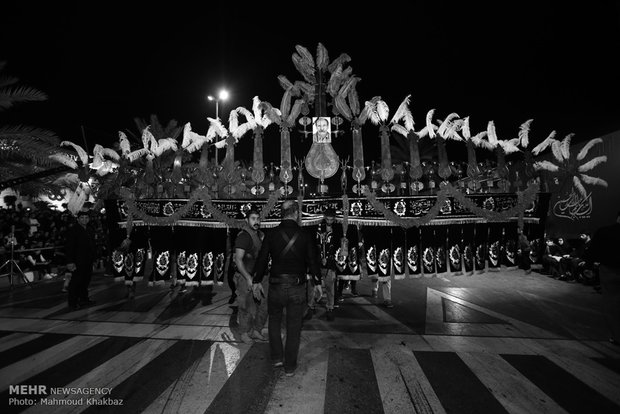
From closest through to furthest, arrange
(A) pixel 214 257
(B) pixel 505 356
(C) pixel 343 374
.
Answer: (C) pixel 343 374, (B) pixel 505 356, (A) pixel 214 257

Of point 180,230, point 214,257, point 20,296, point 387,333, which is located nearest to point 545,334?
point 387,333

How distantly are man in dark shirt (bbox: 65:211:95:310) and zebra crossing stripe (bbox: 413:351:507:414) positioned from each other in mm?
7368

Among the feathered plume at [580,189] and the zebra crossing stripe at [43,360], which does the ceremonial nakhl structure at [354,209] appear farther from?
the feathered plume at [580,189]

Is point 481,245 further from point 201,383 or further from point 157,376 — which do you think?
point 157,376

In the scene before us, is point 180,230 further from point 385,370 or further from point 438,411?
point 438,411

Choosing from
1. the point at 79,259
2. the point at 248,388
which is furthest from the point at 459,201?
the point at 79,259

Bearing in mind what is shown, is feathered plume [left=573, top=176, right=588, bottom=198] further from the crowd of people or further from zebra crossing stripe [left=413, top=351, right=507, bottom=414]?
the crowd of people

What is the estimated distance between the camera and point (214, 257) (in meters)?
7.21

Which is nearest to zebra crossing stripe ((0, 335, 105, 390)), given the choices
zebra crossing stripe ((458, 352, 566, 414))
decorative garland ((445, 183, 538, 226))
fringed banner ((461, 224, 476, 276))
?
zebra crossing stripe ((458, 352, 566, 414))

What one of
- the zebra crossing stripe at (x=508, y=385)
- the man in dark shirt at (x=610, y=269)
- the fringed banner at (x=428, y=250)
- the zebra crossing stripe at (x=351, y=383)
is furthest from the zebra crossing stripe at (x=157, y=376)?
the man in dark shirt at (x=610, y=269)

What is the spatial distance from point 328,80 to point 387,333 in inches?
246

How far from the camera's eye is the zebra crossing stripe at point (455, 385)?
2895 mm

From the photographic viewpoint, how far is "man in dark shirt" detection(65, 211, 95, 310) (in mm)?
6473

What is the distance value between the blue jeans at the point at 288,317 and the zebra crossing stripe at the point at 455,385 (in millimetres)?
1730
